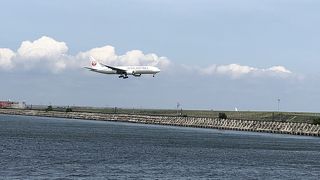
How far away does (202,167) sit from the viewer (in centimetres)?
9081

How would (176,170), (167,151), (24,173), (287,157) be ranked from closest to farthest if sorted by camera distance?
(24,173) < (176,170) < (287,157) < (167,151)

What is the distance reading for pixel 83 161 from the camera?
9425cm

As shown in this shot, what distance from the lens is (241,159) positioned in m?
106

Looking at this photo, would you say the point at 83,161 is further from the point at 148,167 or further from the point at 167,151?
the point at 167,151

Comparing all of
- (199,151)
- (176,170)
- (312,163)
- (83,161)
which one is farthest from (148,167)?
(199,151)

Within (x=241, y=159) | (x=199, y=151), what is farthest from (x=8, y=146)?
(x=241, y=159)

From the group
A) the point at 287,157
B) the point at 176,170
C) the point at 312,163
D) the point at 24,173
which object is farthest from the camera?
the point at 287,157

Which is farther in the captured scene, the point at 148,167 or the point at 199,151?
the point at 199,151

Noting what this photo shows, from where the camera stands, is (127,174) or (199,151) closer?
(127,174)

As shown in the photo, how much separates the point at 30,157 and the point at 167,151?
30.4 metres

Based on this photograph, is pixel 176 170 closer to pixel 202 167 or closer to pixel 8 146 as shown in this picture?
pixel 202 167

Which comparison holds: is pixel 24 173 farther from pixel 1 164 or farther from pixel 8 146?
pixel 8 146

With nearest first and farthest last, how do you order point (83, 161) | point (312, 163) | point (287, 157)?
point (83, 161) → point (312, 163) → point (287, 157)

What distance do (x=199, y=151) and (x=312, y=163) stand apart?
27.6 m
